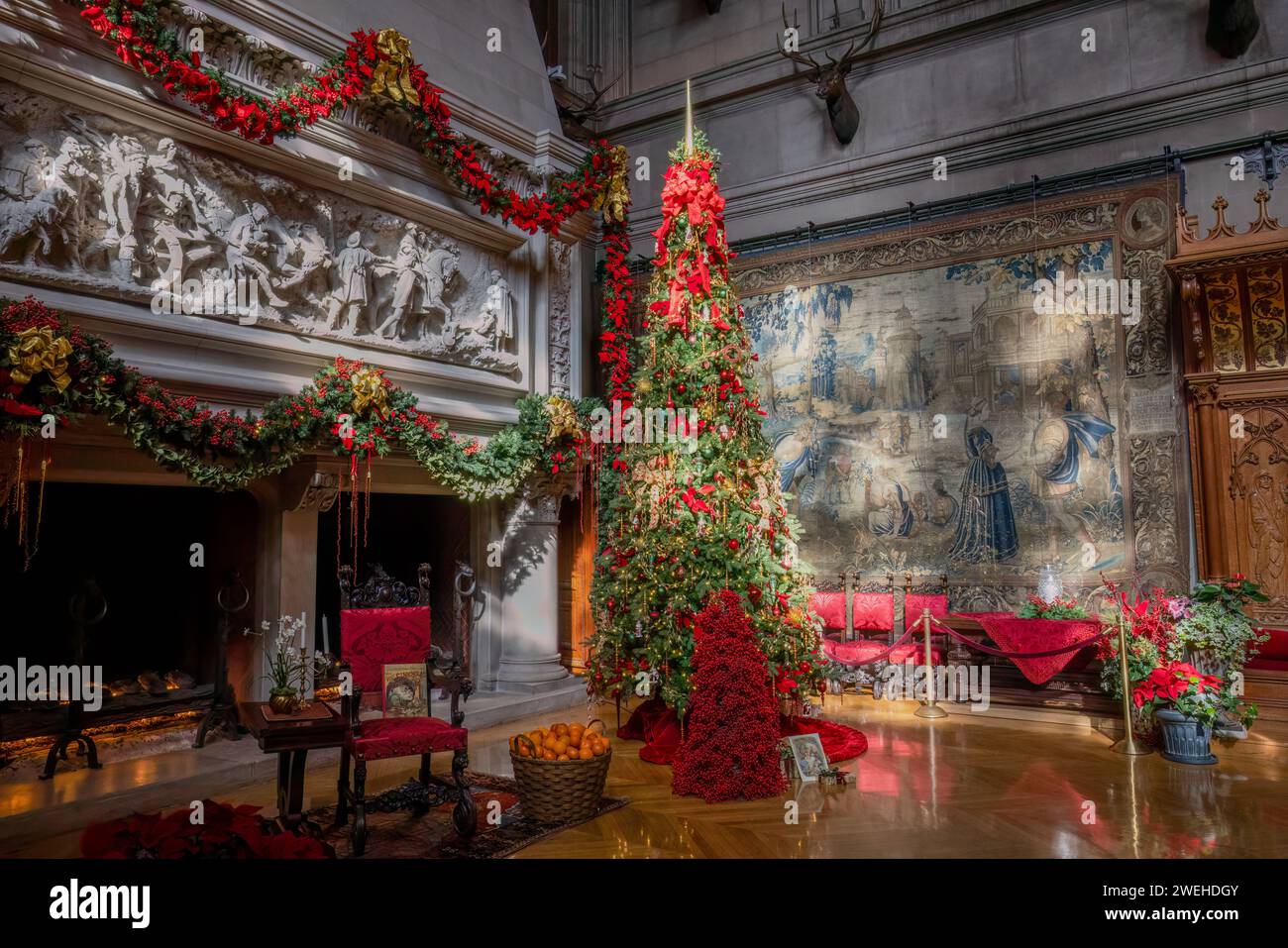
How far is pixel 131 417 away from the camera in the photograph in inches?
209

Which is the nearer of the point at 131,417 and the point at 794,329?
the point at 131,417

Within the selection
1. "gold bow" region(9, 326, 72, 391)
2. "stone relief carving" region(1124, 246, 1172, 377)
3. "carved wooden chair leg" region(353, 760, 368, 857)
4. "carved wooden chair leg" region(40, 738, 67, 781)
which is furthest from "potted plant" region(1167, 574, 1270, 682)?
"carved wooden chair leg" region(40, 738, 67, 781)

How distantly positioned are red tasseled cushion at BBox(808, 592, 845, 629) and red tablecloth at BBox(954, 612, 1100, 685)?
1.64m

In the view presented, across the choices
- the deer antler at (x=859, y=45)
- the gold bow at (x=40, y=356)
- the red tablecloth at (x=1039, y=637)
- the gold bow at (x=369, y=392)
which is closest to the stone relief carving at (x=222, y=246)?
the gold bow at (x=369, y=392)

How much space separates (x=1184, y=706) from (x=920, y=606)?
2807 mm

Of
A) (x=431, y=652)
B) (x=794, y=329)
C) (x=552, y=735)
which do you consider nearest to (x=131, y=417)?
(x=431, y=652)

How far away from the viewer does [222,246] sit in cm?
663

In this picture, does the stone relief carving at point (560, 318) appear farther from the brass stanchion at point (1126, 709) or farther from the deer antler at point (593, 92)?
the brass stanchion at point (1126, 709)

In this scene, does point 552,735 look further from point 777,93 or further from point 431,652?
point 777,93

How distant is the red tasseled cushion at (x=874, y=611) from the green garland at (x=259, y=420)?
3.36 metres

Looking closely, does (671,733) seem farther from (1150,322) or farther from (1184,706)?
(1150,322)

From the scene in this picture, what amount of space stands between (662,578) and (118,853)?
418 centimetres

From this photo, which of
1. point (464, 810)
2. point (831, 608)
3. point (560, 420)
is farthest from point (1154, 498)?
point (464, 810)

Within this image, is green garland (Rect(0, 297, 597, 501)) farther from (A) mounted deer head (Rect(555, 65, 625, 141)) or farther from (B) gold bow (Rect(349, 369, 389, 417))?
(A) mounted deer head (Rect(555, 65, 625, 141))
